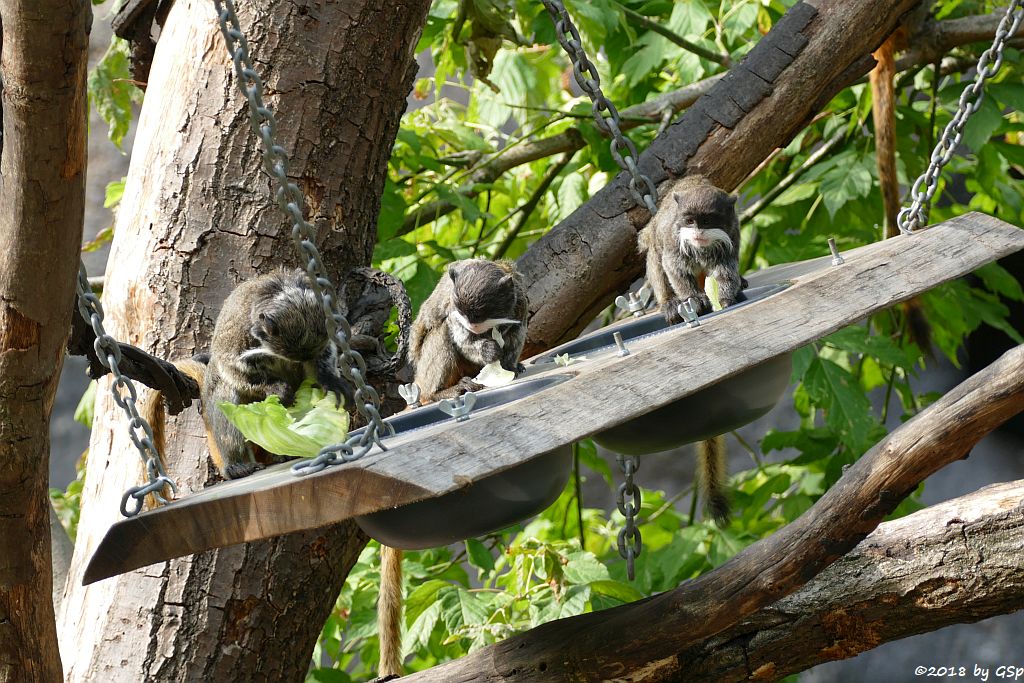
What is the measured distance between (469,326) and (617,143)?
0.66 metres

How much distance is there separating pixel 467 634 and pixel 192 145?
1785mm

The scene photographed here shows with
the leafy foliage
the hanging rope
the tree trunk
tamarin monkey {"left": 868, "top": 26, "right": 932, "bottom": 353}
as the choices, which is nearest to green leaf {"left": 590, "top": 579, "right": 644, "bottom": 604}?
the leafy foliage

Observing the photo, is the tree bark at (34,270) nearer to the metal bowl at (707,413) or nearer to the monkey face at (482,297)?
the monkey face at (482,297)

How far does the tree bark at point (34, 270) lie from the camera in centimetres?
175

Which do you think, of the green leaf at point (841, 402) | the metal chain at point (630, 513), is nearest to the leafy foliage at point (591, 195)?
the green leaf at point (841, 402)

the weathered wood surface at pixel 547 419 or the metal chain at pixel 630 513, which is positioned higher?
the weathered wood surface at pixel 547 419

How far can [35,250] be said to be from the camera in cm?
195

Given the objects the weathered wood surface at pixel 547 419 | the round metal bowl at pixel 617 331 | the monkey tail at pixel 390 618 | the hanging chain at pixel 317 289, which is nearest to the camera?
the weathered wood surface at pixel 547 419

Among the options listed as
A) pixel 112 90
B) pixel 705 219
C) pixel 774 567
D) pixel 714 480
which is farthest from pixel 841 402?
pixel 112 90

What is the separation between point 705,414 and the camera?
2426 millimetres

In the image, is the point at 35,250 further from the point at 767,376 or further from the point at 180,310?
the point at 767,376

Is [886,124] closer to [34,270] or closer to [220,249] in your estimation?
[220,249]

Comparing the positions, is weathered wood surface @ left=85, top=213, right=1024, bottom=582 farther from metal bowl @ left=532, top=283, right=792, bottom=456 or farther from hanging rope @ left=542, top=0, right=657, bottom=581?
hanging rope @ left=542, top=0, right=657, bottom=581

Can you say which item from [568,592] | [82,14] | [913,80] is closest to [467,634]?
[568,592]
